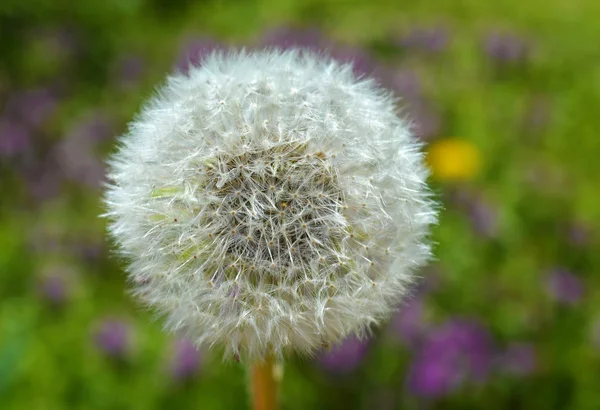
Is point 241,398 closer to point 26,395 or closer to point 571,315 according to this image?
point 26,395

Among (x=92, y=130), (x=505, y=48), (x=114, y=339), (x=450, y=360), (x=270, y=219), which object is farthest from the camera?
(x=505, y=48)

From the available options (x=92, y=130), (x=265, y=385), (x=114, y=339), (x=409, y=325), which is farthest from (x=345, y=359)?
(x=92, y=130)

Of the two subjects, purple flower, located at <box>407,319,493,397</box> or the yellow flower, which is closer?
purple flower, located at <box>407,319,493,397</box>

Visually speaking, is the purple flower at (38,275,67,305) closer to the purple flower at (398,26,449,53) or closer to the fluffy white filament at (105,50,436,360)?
the fluffy white filament at (105,50,436,360)

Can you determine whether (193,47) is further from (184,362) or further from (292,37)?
(184,362)

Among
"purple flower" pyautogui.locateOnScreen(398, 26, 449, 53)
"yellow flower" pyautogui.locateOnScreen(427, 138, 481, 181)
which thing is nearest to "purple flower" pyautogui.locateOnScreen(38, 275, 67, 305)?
"yellow flower" pyautogui.locateOnScreen(427, 138, 481, 181)

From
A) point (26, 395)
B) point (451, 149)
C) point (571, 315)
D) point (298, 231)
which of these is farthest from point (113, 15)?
point (298, 231)
